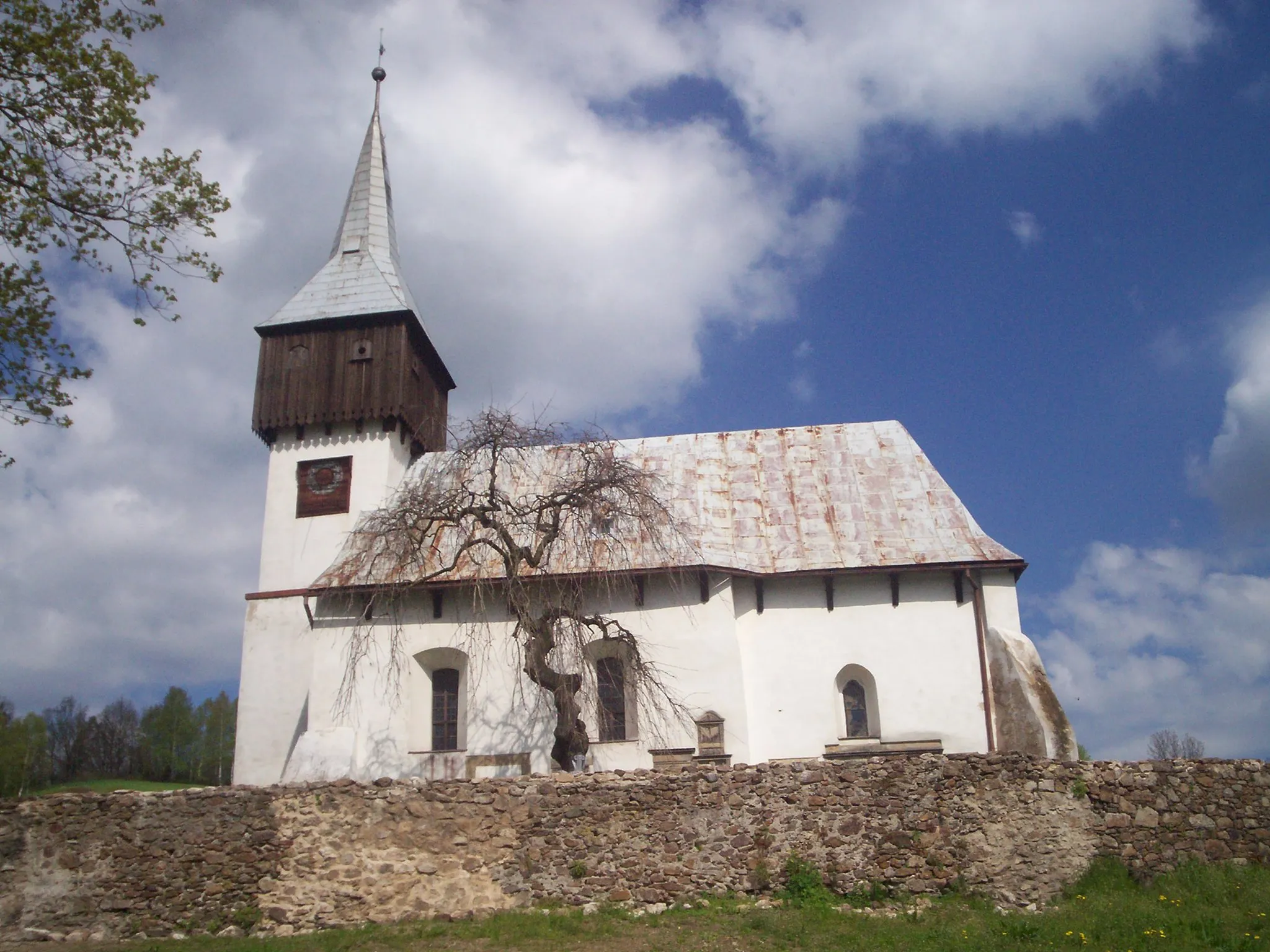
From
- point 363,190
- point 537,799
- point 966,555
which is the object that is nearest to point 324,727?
point 537,799

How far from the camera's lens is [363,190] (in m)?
32.4

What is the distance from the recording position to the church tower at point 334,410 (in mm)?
26656

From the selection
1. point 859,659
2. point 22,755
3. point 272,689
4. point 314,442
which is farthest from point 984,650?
point 22,755

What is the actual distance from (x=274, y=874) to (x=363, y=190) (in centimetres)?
2322

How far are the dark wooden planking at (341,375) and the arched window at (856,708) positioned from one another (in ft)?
42.1

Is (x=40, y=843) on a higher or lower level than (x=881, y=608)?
lower

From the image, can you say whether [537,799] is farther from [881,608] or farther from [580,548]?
[881,608]

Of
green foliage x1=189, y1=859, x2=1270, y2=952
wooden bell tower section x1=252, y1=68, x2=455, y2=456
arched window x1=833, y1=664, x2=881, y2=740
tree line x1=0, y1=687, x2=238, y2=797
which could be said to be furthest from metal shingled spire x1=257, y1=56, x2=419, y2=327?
tree line x1=0, y1=687, x2=238, y2=797

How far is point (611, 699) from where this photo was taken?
74.3ft

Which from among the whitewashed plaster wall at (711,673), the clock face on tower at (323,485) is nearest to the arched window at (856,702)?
the whitewashed plaster wall at (711,673)

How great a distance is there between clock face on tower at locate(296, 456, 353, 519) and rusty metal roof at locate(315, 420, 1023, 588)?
5.80 ft

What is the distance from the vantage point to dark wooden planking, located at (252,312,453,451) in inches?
1075

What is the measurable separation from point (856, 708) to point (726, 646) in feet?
10.8

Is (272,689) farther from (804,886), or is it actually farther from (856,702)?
(804,886)
